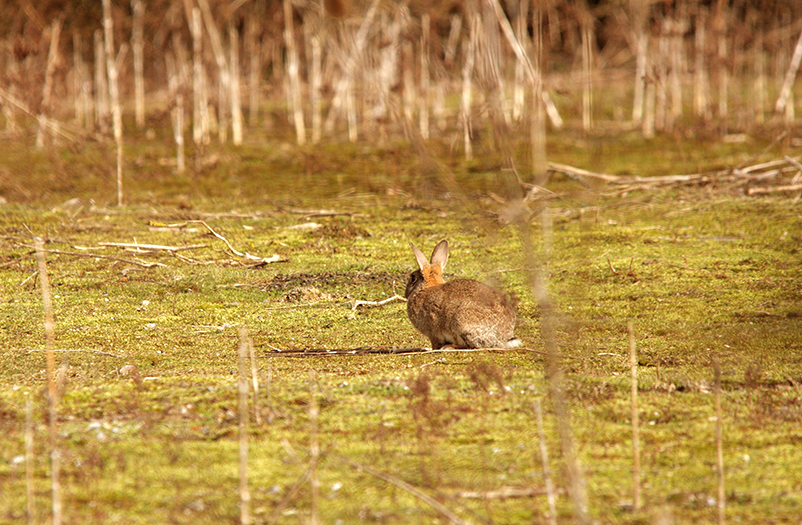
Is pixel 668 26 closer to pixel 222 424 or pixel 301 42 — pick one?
pixel 301 42

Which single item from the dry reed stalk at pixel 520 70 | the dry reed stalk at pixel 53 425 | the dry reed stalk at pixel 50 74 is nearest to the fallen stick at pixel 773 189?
the dry reed stalk at pixel 520 70

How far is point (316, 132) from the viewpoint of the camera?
1859 cm

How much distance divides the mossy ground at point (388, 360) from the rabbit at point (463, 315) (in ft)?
0.63

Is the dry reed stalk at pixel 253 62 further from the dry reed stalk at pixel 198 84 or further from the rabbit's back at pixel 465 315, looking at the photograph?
the rabbit's back at pixel 465 315

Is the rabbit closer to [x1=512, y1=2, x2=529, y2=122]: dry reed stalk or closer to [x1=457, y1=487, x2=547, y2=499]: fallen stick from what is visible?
[x1=512, y1=2, x2=529, y2=122]: dry reed stalk

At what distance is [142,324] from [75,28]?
1408cm

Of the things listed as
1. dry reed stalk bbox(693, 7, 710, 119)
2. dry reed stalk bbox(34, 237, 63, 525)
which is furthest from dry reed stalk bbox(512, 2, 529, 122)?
dry reed stalk bbox(693, 7, 710, 119)

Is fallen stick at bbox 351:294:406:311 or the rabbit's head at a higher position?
the rabbit's head

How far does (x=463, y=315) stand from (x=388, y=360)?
691 millimetres

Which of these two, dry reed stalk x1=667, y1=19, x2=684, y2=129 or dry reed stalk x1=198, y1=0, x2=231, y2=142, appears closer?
dry reed stalk x1=198, y1=0, x2=231, y2=142

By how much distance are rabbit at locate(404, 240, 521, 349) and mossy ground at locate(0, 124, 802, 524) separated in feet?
0.63

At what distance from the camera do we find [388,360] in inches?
251

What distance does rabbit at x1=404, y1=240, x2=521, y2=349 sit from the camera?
6.59 meters

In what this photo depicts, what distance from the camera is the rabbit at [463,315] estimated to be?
21.6ft
